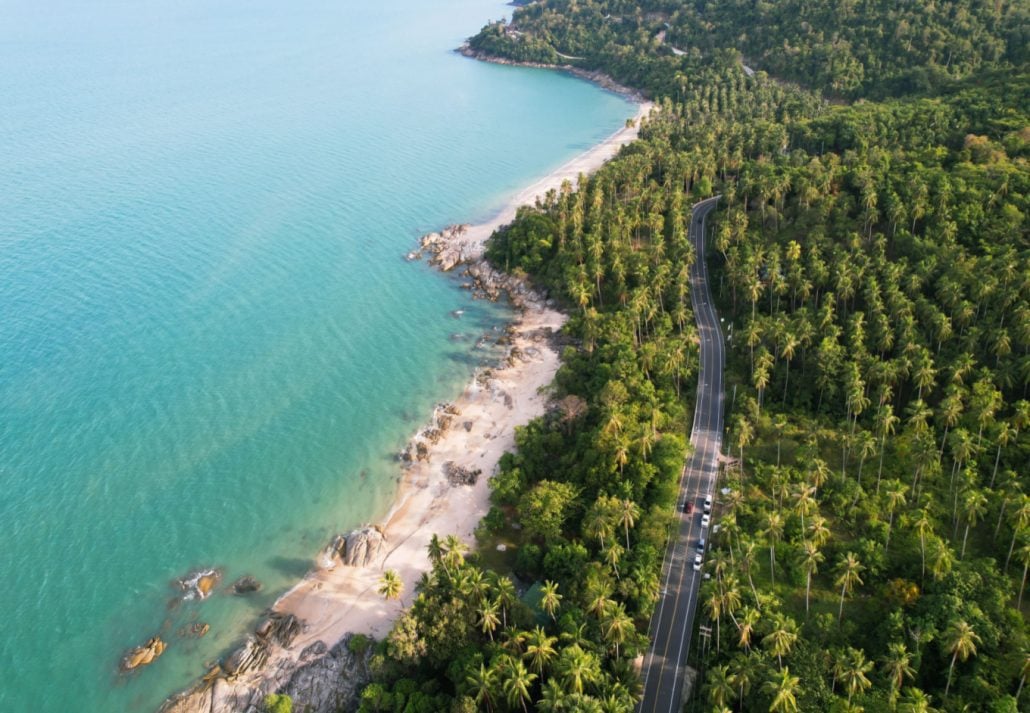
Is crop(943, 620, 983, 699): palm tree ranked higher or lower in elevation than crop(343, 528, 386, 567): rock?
higher

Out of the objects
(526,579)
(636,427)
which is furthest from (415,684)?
(636,427)

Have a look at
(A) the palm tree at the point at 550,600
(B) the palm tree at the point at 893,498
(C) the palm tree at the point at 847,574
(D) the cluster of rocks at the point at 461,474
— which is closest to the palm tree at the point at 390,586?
(A) the palm tree at the point at 550,600

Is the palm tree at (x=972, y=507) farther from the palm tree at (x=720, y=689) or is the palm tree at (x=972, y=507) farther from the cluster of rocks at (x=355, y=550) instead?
the cluster of rocks at (x=355, y=550)

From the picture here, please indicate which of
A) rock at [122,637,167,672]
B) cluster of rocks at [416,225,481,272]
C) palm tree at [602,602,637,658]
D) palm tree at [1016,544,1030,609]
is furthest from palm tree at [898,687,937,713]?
cluster of rocks at [416,225,481,272]

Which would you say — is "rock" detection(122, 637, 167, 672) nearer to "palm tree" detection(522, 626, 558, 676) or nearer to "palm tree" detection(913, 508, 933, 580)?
"palm tree" detection(522, 626, 558, 676)

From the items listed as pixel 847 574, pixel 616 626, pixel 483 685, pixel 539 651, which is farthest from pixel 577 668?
pixel 847 574

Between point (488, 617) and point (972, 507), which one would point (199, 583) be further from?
point (972, 507)

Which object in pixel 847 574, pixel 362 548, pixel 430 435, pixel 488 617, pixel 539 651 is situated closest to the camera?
pixel 539 651
